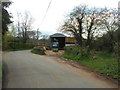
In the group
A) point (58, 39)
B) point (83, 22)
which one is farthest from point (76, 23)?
point (58, 39)

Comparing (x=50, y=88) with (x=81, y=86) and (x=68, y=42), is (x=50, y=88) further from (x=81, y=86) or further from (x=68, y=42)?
(x=68, y=42)

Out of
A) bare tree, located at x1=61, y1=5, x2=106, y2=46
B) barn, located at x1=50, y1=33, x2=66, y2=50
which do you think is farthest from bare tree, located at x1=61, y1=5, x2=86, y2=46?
barn, located at x1=50, y1=33, x2=66, y2=50

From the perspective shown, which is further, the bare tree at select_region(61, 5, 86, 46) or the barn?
the barn

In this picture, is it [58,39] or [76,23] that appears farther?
[58,39]

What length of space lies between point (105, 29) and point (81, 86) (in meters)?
19.1

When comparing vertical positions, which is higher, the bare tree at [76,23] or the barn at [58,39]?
the bare tree at [76,23]

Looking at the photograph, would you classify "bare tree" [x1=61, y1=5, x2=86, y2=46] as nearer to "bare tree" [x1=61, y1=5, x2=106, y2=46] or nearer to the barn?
"bare tree" [x1=61, y1=5, x2=106, y2=46]

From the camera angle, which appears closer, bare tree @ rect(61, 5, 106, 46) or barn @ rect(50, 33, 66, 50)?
bare tree @ rect(61, 5, 106, 46)

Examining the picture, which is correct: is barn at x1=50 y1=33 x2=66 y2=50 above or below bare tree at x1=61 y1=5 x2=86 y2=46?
below

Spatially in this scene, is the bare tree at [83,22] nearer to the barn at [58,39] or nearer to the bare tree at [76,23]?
the bare tree at [76,23]

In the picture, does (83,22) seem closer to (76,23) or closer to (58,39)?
(76,23)

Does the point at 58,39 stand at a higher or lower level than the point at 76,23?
lower

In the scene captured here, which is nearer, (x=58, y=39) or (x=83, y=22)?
(x=83, y=22)

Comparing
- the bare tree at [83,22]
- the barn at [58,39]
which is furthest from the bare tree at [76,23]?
the barn at [58,39]
